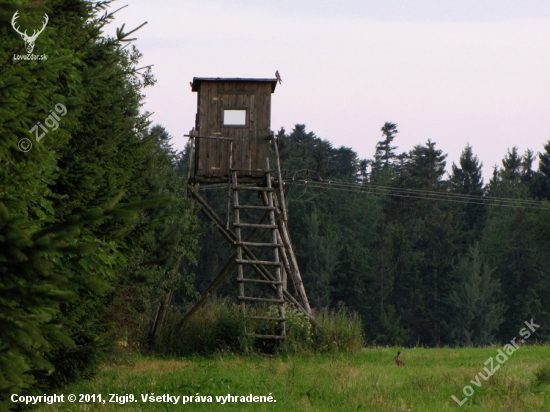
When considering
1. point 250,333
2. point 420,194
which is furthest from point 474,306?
point 250,333

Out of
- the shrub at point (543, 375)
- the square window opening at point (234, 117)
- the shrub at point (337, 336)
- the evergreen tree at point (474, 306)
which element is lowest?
the evergreen tree at point (474, 306)

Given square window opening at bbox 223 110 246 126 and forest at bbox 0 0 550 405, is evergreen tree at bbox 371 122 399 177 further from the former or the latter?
square window opening at bbox 223 110 246 126

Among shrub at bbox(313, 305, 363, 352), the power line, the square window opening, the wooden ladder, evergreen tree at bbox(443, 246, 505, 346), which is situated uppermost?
the square window opening

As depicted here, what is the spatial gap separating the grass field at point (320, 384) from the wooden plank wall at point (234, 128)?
17.1 ft

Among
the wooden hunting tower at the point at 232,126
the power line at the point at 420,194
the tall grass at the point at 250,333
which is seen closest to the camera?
the tall grass at the point at 250,333

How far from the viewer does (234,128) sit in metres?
18.0

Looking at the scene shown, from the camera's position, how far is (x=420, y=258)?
60812 millimetres

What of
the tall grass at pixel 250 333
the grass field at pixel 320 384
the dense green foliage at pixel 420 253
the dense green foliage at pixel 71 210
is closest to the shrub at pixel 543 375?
the grass field at pixel 320 384

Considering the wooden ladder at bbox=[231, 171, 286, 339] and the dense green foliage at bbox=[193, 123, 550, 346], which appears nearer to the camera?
the wooden ladder at bbox=[231, 171, 286, 339]

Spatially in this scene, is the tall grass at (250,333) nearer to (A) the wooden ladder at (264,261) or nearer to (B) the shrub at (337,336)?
(B) the shrub at (337,336)

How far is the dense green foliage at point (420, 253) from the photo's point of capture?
56938 millimetres

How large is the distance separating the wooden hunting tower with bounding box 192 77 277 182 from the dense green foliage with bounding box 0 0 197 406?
44.5 inches

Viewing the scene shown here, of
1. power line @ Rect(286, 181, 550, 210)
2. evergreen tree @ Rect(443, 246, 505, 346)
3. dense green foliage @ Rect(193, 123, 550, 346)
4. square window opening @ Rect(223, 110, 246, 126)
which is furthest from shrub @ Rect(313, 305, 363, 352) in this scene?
power line @ Rect(286, 181, 550, 210)

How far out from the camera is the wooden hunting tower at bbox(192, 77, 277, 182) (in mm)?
17828
